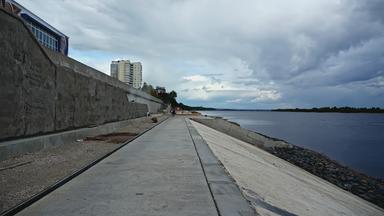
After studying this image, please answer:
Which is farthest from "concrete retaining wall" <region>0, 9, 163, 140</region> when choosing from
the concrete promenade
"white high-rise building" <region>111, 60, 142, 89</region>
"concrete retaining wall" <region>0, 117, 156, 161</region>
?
"white high-rise building" <region>111, 60, 142, 89</region>

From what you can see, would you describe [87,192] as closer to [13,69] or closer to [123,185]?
[123,185]

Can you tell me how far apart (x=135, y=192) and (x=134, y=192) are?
0.06ft

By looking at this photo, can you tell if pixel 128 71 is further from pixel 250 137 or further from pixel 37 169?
pixel 37 169

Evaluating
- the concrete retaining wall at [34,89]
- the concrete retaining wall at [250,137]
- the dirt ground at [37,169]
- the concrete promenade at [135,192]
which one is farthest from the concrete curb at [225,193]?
the concrete retaining wall at [250,137]

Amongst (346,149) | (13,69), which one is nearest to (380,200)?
(13,69)

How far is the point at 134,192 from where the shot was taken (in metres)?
7.13

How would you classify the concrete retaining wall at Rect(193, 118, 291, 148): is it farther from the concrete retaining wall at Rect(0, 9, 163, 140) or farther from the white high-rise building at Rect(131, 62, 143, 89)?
the white high-rise building at Rect(131, 62, 143, 89)

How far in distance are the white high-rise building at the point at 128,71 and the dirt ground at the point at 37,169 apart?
336 feet

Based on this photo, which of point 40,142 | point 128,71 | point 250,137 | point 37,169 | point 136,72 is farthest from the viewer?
point 136,72

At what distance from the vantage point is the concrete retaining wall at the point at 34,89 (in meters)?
10.7

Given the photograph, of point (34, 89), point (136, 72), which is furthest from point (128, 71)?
point (34, 89)

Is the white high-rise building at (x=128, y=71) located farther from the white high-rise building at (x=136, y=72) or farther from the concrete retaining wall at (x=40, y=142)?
the concrete retaining wall at (x=40, y=142)

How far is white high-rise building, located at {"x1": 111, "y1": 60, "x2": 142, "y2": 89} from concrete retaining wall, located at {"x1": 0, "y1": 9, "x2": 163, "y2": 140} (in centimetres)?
9713

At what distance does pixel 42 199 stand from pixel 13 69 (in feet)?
18.8
